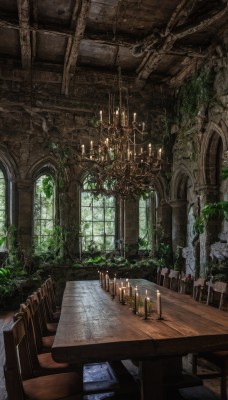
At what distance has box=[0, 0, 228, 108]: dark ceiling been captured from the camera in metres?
6.04

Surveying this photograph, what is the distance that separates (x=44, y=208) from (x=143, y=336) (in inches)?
265

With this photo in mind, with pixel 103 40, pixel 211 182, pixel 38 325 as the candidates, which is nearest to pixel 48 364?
pixel 38 325

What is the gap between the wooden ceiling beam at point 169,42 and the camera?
602 cm

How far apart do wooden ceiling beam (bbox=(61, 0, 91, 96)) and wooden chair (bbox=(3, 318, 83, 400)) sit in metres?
4.92

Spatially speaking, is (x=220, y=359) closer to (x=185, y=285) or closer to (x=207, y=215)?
(x=185, y=285)

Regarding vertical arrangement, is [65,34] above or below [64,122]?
above

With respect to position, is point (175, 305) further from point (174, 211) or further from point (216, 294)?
point (174, 211)

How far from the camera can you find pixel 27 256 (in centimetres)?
822

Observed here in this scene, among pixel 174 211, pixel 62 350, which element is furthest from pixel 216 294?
pixel 174 211

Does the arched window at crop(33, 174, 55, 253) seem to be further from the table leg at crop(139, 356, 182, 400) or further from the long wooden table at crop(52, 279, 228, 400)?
the table leg at crop(139, 356, 182, 400)

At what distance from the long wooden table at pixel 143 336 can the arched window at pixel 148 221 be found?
544cm

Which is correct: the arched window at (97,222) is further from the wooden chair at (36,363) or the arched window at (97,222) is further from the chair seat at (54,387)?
the chair seat at (54,387)

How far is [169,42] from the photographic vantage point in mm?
6590

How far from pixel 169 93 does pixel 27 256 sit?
5100 millimetres
